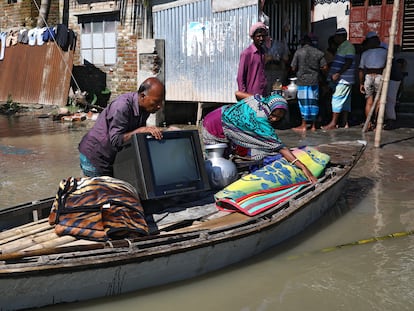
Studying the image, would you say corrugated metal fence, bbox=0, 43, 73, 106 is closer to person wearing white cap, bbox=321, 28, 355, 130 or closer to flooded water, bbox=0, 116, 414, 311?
flooded water, bbox=0, 116, 414, 311

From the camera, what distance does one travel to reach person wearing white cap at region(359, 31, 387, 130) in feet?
31.4

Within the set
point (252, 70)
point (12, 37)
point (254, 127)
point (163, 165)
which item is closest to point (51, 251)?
point (163, 165)

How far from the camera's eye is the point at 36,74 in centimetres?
1459

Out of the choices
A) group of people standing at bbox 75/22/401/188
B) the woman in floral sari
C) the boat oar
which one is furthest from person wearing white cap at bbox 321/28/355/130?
the boat oar

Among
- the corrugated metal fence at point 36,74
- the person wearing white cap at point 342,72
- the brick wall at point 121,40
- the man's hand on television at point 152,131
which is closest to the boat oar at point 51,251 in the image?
the man's hand on television at point 152,131

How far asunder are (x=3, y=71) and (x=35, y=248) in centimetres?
1307

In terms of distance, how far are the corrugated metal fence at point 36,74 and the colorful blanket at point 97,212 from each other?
10.2 metres

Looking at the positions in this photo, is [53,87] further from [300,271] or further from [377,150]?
[300,271]

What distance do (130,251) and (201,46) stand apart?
7733 mm

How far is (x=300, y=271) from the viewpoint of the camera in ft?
14.2

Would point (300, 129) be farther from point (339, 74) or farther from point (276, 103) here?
point (276, 103)

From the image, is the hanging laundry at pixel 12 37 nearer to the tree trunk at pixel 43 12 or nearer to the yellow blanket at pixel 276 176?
the tree trunk at pixel 43 12

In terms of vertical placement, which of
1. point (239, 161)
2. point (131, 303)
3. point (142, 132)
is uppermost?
point (142, 132)

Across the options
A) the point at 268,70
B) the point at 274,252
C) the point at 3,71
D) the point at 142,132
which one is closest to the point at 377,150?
the point at 268,70
